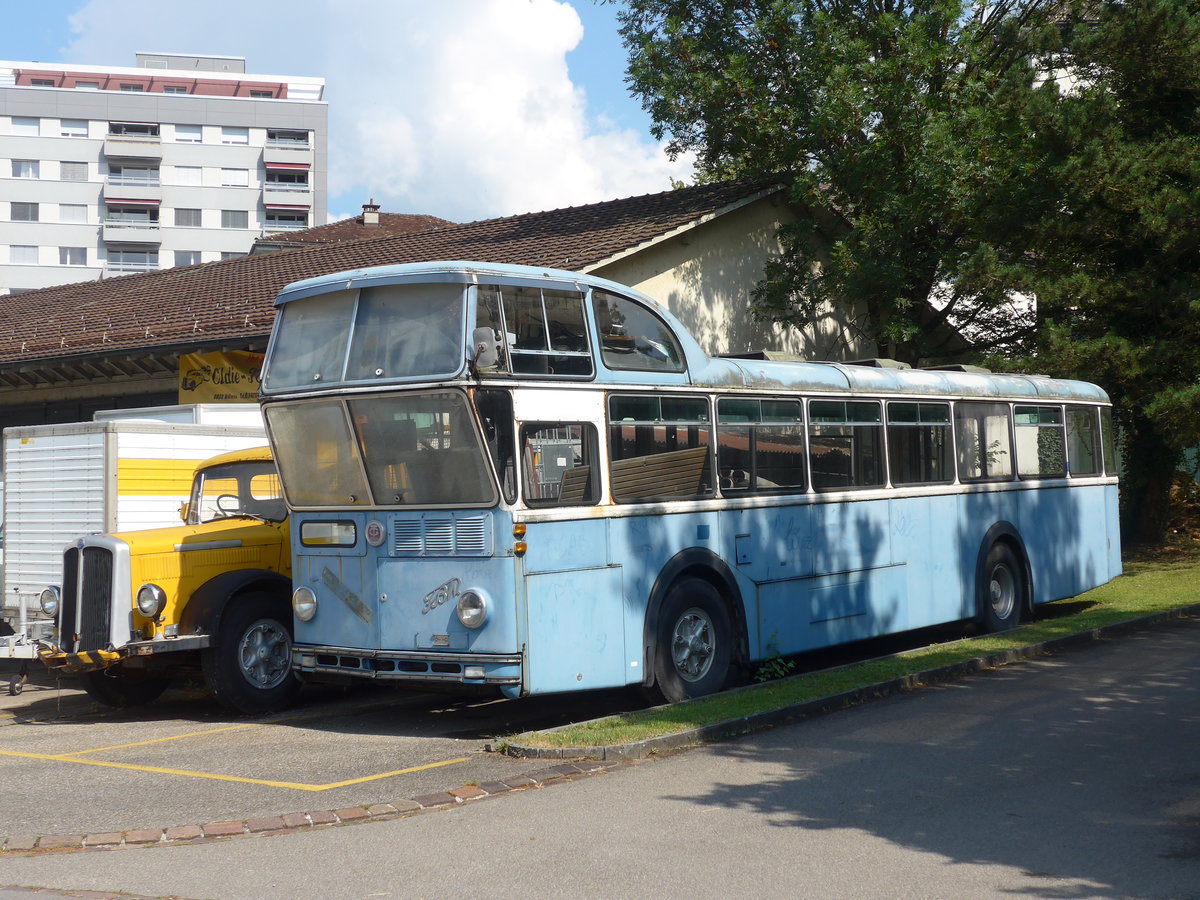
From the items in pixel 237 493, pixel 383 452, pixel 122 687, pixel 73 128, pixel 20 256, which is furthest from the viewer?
pixel 73 128

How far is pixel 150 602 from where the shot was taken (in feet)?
35.9

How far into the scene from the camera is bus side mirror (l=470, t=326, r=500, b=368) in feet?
30.1

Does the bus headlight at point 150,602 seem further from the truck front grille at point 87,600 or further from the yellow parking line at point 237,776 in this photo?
the yellow parking line at point 237,776

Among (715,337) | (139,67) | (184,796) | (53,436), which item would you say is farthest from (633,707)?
(139,67)

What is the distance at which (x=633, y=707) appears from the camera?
11.2 metres

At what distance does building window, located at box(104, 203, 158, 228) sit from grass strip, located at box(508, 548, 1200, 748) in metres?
74.9

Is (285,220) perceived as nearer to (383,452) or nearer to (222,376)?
(222,376)

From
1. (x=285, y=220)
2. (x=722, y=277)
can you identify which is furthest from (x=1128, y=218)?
(x=285, y=220)

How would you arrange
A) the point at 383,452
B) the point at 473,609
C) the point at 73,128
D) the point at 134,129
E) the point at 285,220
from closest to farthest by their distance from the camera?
1. the point at 473,609
2. the point at 383,452
3. the point at 73,128
4. the point at 134,129
5. the point at 285,220

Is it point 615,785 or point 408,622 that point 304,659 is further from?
point 615,785

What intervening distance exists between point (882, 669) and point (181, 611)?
6.08m

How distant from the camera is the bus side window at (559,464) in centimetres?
958

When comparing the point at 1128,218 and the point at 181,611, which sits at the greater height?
the point at 1128,218

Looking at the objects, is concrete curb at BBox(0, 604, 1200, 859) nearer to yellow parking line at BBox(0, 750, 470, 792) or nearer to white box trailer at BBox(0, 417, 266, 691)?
yellow parking line at BBox(0, 750, 470, 792)
